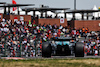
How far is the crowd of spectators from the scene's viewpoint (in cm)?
2314

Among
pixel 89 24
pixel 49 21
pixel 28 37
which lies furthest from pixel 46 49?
pixel 89 24

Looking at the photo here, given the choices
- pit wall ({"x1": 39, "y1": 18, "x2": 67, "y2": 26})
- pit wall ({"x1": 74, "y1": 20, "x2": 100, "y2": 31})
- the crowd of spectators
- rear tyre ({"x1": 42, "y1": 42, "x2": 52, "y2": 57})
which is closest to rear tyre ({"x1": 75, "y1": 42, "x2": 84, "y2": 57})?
rear tyre ({"x1": 42, "y1": 42, "x2": 52, "y2": 57})

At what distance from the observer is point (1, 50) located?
22.5 meters

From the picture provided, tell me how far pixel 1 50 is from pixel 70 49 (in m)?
5.63

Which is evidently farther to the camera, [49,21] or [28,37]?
[49,21]

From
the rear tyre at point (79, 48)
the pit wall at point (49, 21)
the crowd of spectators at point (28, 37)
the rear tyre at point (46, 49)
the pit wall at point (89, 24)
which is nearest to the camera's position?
the rear tyre at point (79, 48)

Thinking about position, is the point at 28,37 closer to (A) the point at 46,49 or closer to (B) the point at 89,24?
(A) the point at 46,49

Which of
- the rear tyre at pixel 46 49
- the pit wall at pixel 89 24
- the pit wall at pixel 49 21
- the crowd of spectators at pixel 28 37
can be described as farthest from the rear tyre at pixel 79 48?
the pit wall at pixel 89 24

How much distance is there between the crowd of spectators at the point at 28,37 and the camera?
75.9 feet

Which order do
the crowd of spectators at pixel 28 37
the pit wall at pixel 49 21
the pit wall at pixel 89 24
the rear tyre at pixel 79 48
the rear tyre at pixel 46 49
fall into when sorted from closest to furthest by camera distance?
the rear tyre at pixel 79 48 < the rear tyre at pixel 46 49 < the crowd of spectators at pixel 28 37 < the pit wall at pixel 49 21 < the pit wall at pixel 89 24

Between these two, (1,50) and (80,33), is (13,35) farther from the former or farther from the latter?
(80,33)

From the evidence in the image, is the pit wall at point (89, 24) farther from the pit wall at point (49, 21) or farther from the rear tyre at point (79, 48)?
the rear tyre at point (79, 48)

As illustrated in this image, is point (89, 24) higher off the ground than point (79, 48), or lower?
higher

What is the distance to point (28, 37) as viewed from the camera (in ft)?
90.6
